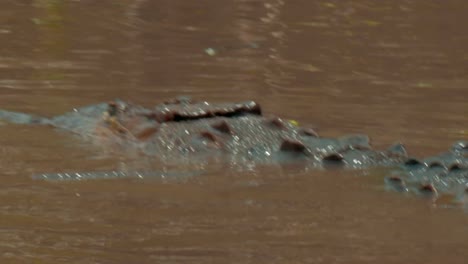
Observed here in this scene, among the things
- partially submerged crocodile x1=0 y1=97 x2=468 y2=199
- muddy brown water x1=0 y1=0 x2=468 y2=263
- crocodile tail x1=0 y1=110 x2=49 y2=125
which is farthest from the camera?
crocodile tail x1=0 y1=110 x2=49 y2=125

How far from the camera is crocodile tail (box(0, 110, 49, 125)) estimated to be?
6682 mm

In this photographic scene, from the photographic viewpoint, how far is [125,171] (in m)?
5.67

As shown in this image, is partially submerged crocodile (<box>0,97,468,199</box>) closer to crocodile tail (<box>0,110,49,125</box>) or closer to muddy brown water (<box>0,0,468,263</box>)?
crocodile tail (<box>0,110,49,125</box>)

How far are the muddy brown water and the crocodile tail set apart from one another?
171 mm

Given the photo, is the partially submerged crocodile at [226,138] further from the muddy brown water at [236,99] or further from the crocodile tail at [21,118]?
the muddy brown water at [236,99]

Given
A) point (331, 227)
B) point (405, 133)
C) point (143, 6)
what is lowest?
point (143, 6)

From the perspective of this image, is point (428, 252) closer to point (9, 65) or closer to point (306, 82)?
point (306, 82)

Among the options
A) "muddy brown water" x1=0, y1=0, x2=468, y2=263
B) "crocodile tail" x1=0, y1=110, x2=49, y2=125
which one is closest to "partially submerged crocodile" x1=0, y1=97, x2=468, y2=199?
"crocodile tail" x1=0, y1=110, x2=49, y2=125

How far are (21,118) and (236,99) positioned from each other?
160 centimetres

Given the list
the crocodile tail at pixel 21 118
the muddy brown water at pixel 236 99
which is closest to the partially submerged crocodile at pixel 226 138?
the crocodile tail at pixel 21 118

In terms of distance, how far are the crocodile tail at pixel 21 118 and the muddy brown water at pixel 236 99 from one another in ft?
0.56

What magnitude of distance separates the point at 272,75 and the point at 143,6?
115 inches

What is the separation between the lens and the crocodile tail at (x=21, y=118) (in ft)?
21.9

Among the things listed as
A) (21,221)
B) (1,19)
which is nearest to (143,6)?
(1,19)
